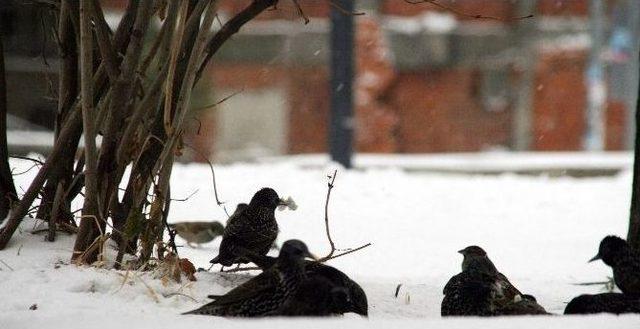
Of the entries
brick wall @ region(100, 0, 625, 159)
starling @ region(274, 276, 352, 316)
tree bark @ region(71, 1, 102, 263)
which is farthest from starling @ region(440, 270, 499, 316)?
brick wall @ region(100, 0, 625, 159)

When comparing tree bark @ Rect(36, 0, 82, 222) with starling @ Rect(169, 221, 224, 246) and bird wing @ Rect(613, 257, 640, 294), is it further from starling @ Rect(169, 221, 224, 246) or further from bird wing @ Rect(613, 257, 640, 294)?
bird wing @ Rect(613, 257, 640, 294)

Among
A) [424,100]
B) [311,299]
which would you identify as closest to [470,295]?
[311,299]

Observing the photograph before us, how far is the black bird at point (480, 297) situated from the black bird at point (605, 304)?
0.18 m

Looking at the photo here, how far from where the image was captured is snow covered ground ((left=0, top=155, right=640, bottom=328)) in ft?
12.8

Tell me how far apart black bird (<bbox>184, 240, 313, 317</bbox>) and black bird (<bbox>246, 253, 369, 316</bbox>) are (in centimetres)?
8

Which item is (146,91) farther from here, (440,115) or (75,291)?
(440,115)

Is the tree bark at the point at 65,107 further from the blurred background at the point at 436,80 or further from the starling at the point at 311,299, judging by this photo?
the blurred background at the point at 436,80

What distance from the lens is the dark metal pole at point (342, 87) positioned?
38.8ft

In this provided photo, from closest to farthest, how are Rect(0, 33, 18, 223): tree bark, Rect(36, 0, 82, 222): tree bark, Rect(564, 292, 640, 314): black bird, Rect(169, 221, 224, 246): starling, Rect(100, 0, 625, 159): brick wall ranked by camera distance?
Rect(564, 292, 640, 314): black bird
Rect(36, 0, 82, 222): tree bark
Rect(0, 33, 18, 223): tree bark
Rect(169, 221, 224, 246): starling
Rect(100, 0, 625, 159): brick wall

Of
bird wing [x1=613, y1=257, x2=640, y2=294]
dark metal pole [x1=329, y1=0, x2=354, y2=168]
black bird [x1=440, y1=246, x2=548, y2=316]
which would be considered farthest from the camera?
dark metal pole [x1=329, y1=0, x2=354, y2=168]

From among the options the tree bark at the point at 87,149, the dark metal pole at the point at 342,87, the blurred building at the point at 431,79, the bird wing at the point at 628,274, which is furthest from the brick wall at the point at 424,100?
the bird wing at the point at 628,274

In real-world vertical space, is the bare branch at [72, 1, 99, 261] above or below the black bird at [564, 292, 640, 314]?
above

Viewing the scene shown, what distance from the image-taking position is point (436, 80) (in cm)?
2084

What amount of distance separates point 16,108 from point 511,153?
13.2m
